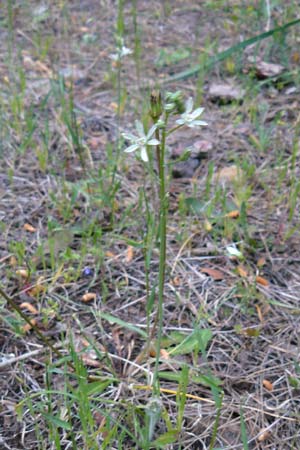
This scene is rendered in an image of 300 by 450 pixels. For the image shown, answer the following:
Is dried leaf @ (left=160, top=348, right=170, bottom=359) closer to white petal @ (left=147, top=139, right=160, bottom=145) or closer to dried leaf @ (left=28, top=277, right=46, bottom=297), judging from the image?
dried leaf @ (left=28, top=277, right=46, bottom=297)

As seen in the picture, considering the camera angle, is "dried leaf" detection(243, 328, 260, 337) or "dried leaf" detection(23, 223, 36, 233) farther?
"dried leaf" detection(23, 223, 36, 233)

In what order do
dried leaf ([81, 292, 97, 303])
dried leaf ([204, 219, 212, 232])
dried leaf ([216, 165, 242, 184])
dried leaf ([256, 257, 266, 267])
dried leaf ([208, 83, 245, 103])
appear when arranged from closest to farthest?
dried leaf ([81, 292, 97, 303]) < dried leaf ([256, 257, 266, 267]) < dried leaf ([204, 219, 212, 232]) < dried leaf ([216, 165, 242, 184]) < dried leaf ([208, 83, 245, 103])

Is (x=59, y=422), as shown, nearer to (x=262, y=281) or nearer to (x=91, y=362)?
(x=91, y=362)

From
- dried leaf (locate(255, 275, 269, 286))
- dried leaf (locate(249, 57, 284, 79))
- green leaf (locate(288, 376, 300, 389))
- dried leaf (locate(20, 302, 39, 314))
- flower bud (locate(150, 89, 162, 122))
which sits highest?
flower bud (locate(150, 89, 162, 122))

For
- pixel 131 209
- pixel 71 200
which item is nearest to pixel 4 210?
pixel 71 200

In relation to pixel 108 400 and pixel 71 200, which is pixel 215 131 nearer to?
pixel 71 200

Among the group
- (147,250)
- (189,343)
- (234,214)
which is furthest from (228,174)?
(189,343)

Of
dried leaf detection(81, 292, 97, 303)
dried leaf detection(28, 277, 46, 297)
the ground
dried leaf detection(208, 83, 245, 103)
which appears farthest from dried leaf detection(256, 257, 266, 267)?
dried leaf detection(208, 83, 245, 103)

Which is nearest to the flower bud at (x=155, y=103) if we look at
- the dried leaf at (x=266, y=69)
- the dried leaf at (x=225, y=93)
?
the dried leaf at (x=225, y=93)
